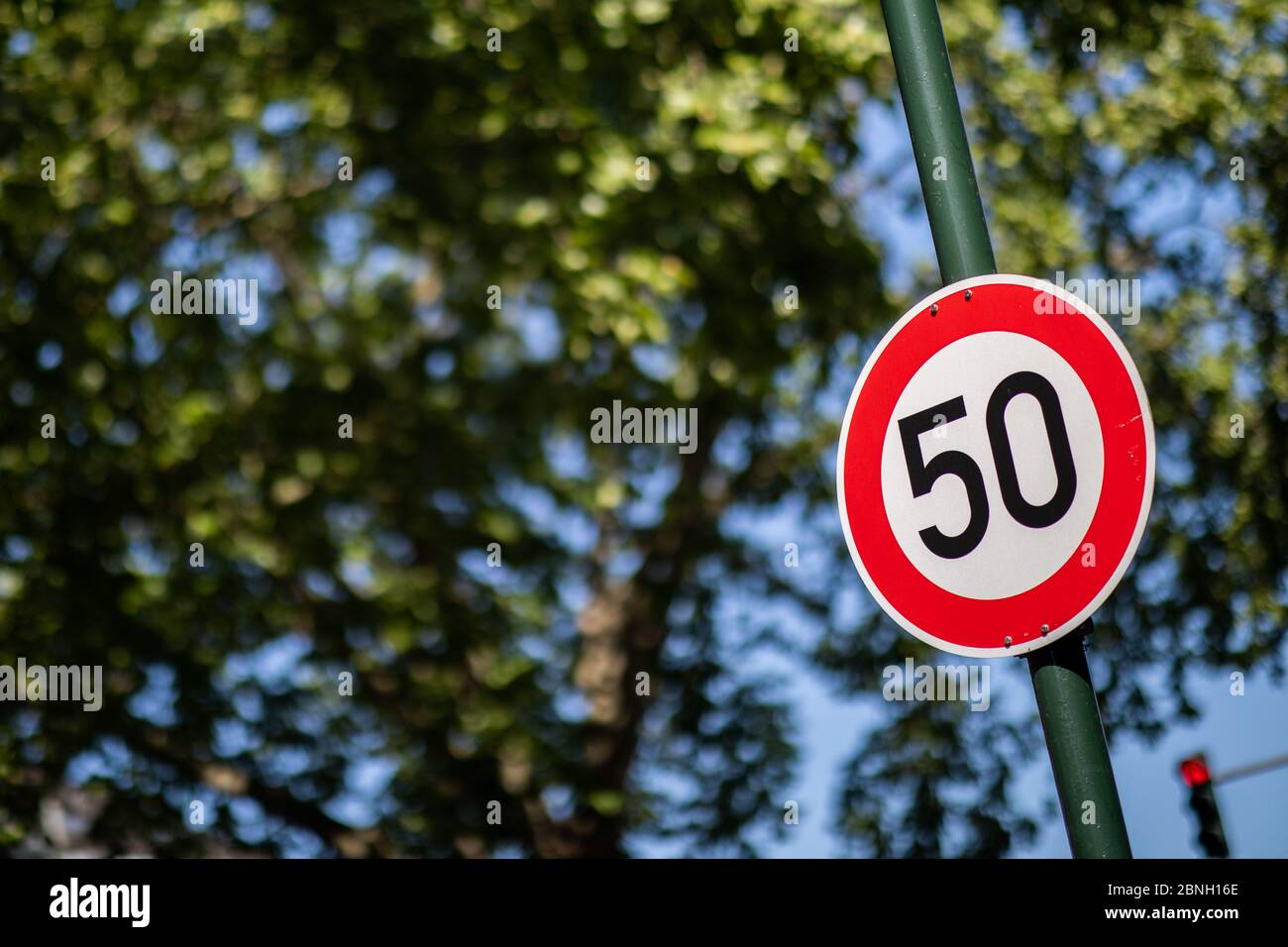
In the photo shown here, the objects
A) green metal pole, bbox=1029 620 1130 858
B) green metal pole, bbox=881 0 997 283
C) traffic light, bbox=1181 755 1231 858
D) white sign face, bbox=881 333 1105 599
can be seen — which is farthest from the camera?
traffic light, bbox=1181 755 1231 858

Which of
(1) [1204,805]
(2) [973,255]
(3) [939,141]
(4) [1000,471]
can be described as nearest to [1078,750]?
(4) [1000,471]

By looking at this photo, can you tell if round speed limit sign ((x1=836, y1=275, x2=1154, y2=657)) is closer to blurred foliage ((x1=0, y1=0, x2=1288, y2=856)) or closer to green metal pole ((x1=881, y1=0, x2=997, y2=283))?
green metal pole ((x1=881, y1=0, x2=997, y2=283))

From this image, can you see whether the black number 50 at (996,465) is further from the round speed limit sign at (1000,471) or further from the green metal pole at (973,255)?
the green metal pole at (973,255)

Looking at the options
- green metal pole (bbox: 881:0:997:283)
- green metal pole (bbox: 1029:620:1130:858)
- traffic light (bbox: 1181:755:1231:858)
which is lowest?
green metal pole (bbox: 1029:620:1130:858)

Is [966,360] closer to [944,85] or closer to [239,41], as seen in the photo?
[944,85]

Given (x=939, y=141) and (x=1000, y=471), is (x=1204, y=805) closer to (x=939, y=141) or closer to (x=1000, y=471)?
(x=1000, y=471)

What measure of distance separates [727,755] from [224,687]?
9.94 ft

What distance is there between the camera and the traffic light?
7062 mm

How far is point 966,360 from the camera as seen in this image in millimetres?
2365

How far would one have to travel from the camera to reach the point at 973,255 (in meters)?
2.43

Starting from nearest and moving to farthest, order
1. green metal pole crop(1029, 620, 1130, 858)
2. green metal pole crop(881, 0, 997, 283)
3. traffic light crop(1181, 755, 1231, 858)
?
green metal pole crop(1029, 620, 1130, 858), green metal pole crop(881, 0, 997, 283), traffic light crop(1181, 755, 1231, 858)

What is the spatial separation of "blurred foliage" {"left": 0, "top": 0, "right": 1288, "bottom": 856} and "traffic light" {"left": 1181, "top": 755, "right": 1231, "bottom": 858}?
89 centimetres

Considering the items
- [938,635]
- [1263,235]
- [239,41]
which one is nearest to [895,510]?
[938,635]

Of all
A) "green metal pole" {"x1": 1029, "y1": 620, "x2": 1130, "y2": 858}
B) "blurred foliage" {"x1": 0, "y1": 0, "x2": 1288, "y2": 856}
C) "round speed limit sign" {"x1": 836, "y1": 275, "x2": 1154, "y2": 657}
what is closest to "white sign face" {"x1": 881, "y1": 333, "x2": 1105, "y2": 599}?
"round speed limit sign" {"x1": 836, "y1": 275, "x2": 1154, "y2": 657}
